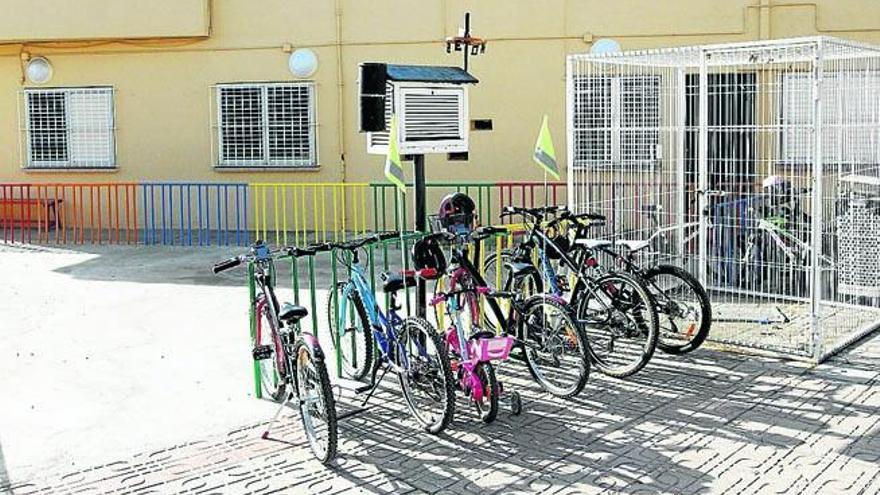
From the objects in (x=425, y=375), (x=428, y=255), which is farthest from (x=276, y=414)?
(x=428, y=255)

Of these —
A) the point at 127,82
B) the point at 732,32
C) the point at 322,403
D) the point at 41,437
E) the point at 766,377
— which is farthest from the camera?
the point at 127,82

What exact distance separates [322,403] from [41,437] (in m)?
1.86

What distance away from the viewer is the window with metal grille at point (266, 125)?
16219mm

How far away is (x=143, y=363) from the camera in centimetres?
830

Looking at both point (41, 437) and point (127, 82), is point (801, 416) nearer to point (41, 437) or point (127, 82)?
point (41, 437)

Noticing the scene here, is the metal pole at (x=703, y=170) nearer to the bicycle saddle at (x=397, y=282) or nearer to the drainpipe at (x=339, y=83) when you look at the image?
the bicycle saddle at (x=397, y=282)

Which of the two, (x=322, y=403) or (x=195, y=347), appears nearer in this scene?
(x=322, y=403)

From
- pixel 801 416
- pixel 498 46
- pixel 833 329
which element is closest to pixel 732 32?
pixel 498 46

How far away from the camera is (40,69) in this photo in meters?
17.1

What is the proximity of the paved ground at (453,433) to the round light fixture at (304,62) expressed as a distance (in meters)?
7.82

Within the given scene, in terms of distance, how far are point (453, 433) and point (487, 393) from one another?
0.99ft

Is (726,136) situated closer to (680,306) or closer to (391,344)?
(680,306)

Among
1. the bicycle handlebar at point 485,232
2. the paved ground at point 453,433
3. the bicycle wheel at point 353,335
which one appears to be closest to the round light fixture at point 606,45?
the paved ground at point 453,433

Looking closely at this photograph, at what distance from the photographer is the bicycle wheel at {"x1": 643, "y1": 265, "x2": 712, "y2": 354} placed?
308 inches
